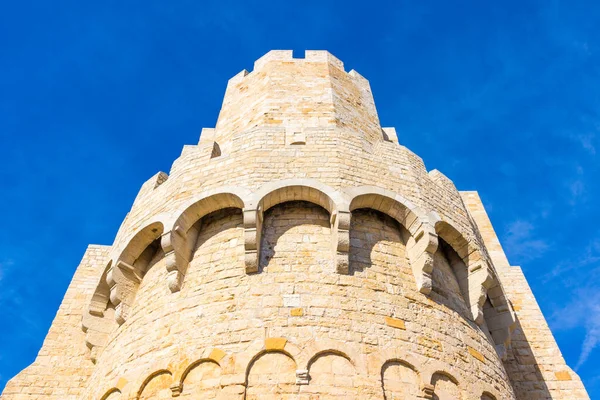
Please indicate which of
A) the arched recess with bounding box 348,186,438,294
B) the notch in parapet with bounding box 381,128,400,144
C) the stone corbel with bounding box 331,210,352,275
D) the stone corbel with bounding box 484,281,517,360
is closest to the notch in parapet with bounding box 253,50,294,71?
the notch in parapet with bounding box 381,128,400,144

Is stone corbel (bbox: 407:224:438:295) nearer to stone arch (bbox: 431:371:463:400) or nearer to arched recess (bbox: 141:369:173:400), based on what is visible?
stone arch (bbox: 431:371:463:400)

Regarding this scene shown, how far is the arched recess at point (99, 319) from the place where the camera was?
22.9 ft

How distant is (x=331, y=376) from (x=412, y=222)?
8.67ft

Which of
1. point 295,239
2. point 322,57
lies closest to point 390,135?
point 322,57

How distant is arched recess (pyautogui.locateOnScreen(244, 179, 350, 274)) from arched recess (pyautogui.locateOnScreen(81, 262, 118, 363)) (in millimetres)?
2649

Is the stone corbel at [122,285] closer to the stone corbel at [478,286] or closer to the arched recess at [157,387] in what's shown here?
the arched recess at [157,387]

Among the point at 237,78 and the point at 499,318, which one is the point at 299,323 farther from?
the point at 237,78

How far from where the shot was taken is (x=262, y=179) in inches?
258

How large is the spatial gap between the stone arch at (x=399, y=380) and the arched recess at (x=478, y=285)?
1.92m

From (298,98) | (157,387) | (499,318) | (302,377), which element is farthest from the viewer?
(298,98)

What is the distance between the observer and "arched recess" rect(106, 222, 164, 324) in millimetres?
6660

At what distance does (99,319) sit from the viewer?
279 inches

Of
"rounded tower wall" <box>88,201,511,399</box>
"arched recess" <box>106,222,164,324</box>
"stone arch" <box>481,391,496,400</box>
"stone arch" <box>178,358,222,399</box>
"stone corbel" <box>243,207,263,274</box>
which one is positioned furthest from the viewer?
"arched recess" <box>106,222,164,324</box>

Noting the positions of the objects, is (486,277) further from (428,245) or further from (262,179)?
(262,179)
